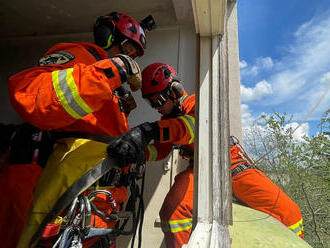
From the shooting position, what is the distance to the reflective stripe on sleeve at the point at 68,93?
108 cm

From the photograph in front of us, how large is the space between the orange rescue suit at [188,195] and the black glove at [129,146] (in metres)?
0.15

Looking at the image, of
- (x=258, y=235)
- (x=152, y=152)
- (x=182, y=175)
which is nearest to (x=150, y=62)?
(x=152, y=152)

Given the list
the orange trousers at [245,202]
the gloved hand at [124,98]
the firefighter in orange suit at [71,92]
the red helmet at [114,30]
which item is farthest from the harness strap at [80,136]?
the orange trousers at [245,202]

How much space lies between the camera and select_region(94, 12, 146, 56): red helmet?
1.65m

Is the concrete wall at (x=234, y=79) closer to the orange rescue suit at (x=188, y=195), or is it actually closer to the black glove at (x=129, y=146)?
the orange rescue suit at (x=188, y=195)

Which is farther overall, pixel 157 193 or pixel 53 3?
pixel 53 3

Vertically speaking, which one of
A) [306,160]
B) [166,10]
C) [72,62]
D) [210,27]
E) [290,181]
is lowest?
[290,181]

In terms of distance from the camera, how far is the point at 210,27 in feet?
4.21

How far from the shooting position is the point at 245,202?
6.84ft

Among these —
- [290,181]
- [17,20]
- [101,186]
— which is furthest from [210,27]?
[17,20]

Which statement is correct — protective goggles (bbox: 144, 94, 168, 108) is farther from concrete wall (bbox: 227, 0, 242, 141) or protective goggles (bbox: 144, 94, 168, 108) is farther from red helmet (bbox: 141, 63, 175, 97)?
concrete wall (bbox: 227, 0, 242, 141)

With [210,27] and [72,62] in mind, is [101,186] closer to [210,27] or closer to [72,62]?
[72,62]

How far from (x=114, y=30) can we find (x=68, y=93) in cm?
82

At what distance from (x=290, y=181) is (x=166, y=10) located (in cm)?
230
